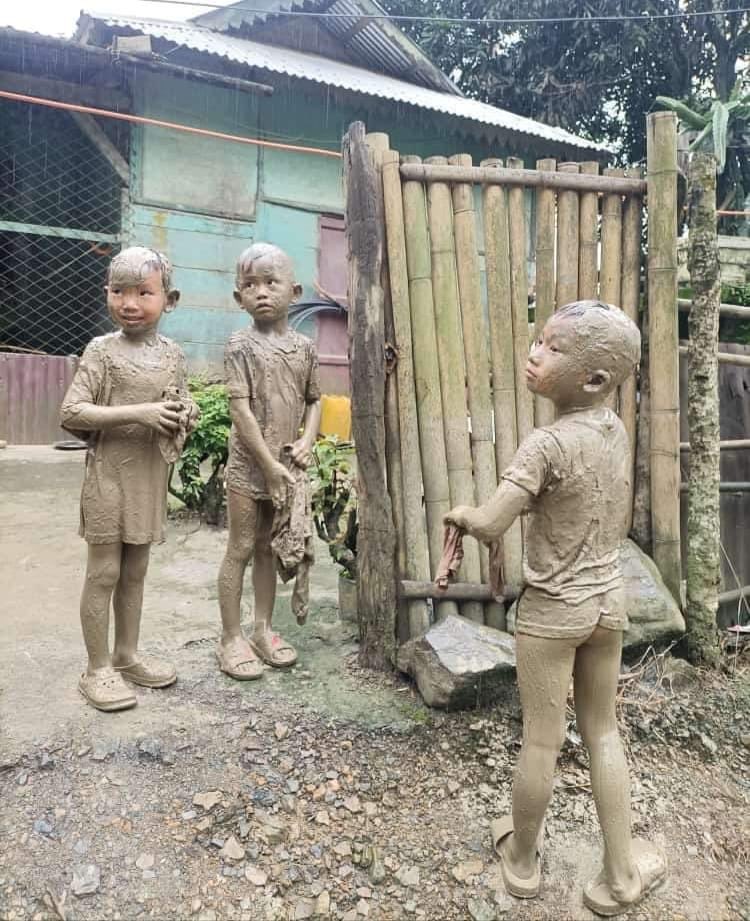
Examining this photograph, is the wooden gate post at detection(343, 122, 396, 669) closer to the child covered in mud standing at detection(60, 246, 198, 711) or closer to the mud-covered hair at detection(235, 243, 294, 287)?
the mud-covered hair at detection(235, 243, 294, 287)

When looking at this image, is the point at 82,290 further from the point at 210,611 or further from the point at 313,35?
the point at 210,611

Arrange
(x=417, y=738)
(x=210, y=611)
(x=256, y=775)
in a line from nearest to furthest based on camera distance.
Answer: (x=256, y=775) < (x=417, y=738) < (x=210, y=611)

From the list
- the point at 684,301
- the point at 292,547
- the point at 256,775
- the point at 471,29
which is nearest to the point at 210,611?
the point at 292,547

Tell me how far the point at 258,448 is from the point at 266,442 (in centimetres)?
10

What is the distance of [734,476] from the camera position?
378cm

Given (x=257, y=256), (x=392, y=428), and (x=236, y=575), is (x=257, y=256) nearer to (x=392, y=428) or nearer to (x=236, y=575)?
(x=392, y=428)

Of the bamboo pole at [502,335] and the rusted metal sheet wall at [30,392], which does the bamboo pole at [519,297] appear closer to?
the bamboo pole at [502,335]

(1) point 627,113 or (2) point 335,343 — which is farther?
(1) point 627,113

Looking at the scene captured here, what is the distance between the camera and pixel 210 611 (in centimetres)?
395

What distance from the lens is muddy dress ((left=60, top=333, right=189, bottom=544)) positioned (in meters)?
2.59

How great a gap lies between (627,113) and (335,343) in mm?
10730

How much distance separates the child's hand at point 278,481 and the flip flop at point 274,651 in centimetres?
69

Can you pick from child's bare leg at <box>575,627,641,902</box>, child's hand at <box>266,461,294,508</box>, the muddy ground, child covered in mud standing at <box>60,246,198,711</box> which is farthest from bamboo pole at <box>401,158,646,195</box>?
the muddy ground

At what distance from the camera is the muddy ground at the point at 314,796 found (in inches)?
81.2
